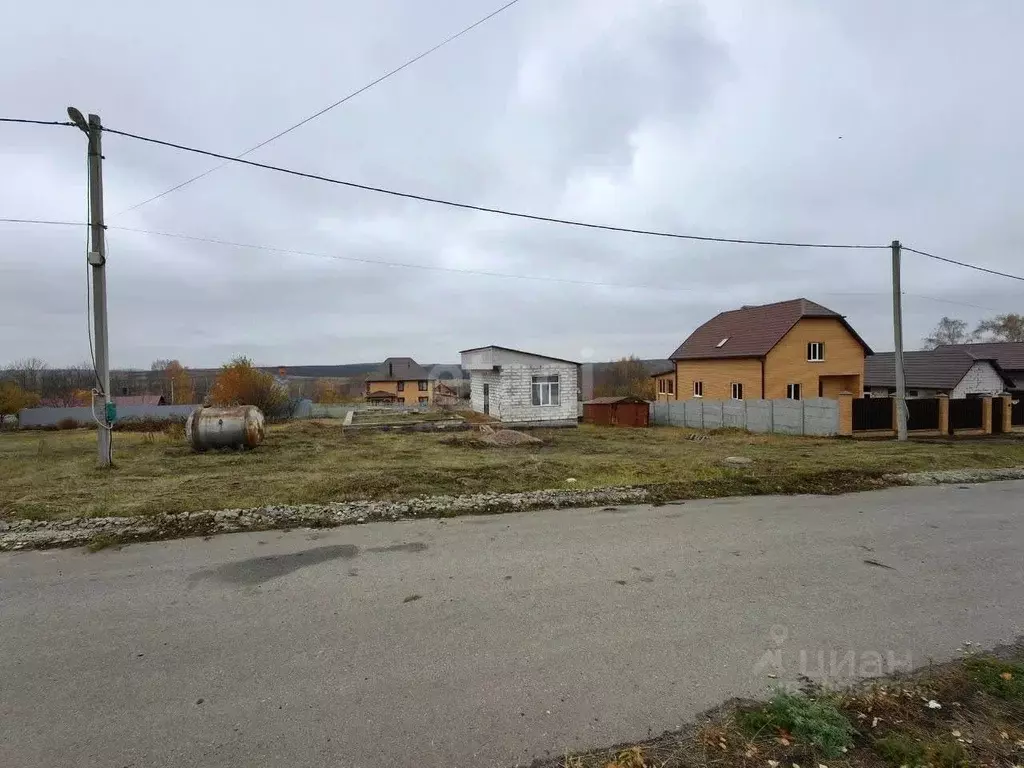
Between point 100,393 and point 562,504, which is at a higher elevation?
point 100,393

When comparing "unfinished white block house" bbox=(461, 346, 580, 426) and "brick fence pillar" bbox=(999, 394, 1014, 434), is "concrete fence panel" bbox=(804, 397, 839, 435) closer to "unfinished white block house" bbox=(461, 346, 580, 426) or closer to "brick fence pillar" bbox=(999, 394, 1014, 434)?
"brick fence pillar" bbox=(999, 394, 1014, 434)

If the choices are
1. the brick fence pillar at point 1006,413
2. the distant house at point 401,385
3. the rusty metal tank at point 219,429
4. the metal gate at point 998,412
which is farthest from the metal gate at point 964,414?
the distant house at point 401,385

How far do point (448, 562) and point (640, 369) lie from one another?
68.7 metres

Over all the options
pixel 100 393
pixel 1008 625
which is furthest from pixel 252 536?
pixel 100 393

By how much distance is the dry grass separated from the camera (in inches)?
95.6

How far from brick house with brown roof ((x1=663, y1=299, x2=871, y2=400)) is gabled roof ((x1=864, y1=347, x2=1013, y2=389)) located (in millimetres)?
5545

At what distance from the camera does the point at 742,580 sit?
4.65m

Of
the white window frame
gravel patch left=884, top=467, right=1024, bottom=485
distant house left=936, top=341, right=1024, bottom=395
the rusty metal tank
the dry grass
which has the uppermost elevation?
distant house left=936, top=341, right=1024, bottom=395

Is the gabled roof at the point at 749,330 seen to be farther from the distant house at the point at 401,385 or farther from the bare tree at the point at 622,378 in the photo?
the distant house at the point at 401,385

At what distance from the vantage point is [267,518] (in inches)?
262

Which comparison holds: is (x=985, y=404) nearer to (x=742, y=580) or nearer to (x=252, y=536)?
(x=742, y=580)

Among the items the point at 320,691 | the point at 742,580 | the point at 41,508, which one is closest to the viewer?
the point at 320,691

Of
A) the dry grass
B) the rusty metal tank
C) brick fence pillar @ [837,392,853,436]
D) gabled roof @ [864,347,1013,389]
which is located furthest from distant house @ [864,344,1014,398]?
the dry grass

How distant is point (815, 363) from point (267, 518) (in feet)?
105
